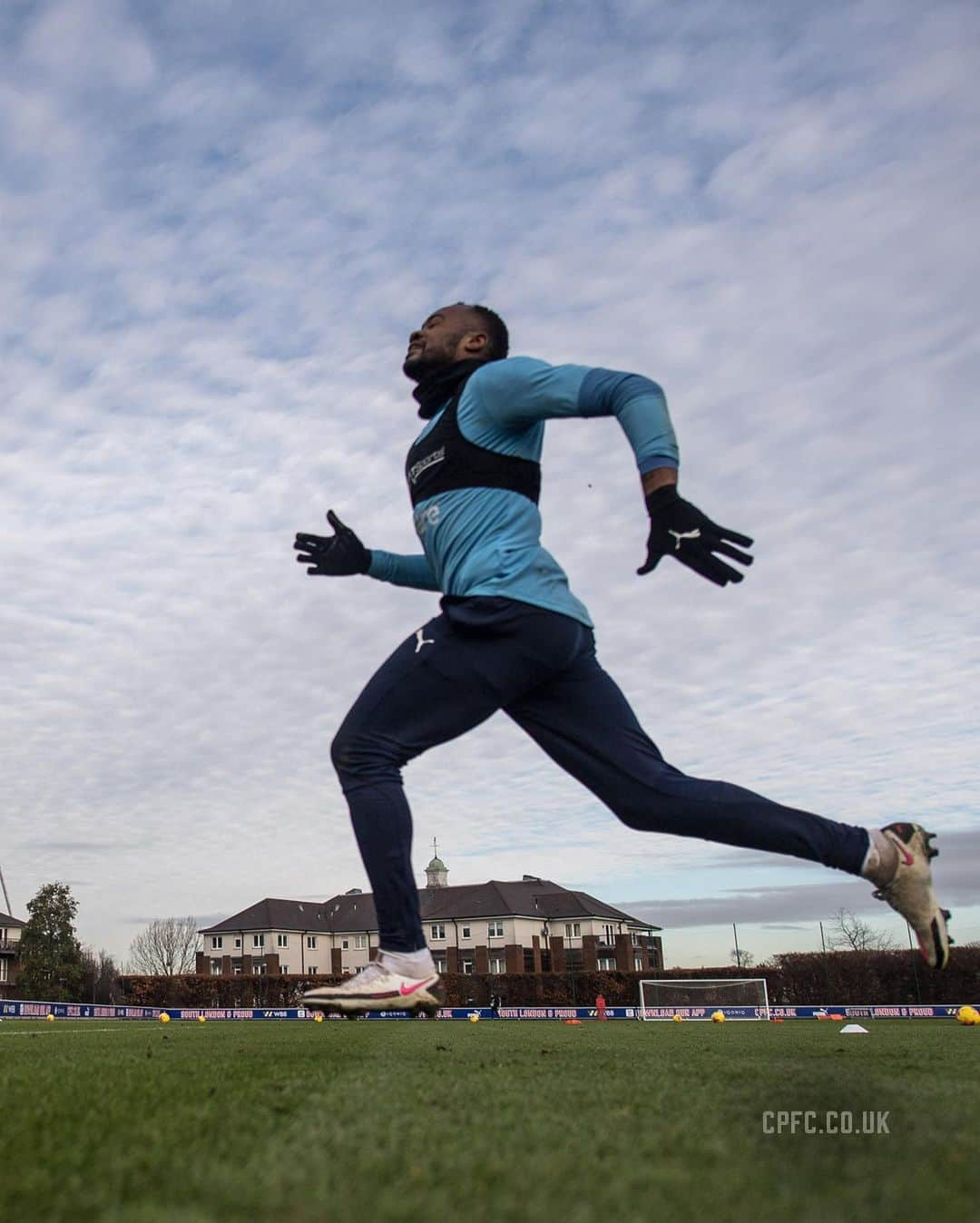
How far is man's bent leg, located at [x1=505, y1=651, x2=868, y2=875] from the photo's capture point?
3.51 metres

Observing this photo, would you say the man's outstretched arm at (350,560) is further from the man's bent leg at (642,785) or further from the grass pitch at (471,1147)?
the grass pitch at (471,1147)

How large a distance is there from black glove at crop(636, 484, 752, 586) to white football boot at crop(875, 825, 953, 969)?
117 centimetres

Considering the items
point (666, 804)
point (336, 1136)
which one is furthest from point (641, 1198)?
point (666, 804)

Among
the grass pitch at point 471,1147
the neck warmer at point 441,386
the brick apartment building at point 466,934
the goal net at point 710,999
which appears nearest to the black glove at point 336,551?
the neck warmer at point 441,386

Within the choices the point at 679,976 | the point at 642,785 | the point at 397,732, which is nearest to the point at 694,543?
the point at 642,785

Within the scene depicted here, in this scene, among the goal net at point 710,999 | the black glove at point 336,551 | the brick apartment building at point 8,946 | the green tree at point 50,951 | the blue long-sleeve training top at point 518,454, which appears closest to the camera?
the blue long-sleeve training top at point 518,454

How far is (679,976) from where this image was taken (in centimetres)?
5534

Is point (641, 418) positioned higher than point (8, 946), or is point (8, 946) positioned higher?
point (641, 418)

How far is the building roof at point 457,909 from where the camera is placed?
281 ft

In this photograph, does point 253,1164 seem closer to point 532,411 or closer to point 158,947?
point 532,411

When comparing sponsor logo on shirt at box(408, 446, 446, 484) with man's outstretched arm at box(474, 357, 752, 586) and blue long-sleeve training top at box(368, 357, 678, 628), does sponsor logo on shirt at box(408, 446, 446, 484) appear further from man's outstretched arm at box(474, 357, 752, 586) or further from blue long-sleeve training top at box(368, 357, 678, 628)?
man's outstretched arm at box(474, 357, 752, 586)

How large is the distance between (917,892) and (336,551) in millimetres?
2593

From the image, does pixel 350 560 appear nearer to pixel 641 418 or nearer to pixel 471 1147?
pixel 641 418

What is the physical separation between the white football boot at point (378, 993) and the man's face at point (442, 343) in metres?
2.18
